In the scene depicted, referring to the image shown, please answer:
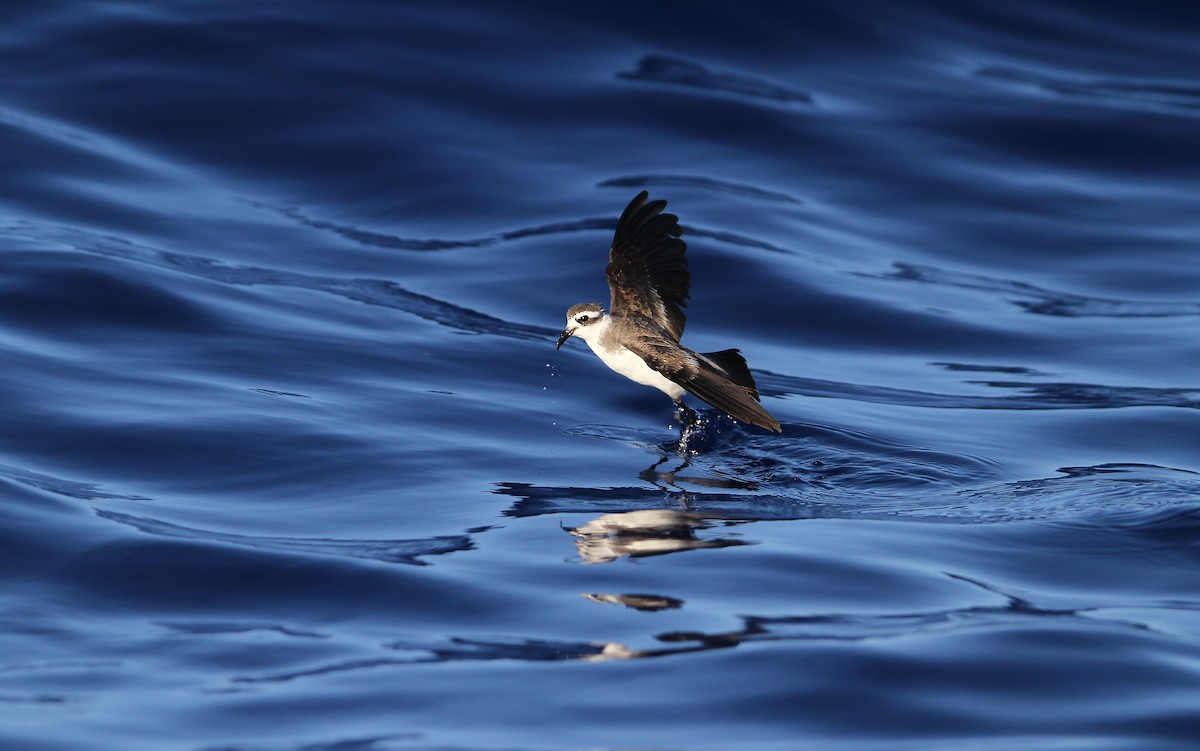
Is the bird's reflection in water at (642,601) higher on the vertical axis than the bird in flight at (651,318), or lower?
lower

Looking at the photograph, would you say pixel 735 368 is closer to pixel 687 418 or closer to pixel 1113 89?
pixel 687 418

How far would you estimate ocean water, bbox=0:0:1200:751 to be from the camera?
7.12 metres

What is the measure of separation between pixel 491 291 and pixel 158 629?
820cm

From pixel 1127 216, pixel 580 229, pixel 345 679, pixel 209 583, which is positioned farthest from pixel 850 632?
pixel 1127 216

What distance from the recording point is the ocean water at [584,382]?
7121 millimetres

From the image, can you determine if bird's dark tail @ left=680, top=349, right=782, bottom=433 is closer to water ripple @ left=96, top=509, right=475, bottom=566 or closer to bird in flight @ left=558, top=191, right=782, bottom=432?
bird in flight @ left=558, top=191, right=782, bottom=432

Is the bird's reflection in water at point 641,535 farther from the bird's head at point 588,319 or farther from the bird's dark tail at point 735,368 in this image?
the bird's head at point 588,319

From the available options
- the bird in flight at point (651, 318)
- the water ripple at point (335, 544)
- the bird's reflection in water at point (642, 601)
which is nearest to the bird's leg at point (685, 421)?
the bird in flight at point (651, 318)

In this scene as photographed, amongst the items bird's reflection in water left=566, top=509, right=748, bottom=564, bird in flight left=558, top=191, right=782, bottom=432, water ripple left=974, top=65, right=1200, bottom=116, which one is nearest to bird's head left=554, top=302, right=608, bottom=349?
bird in flight left=558, top=191, right=782, bottom=432

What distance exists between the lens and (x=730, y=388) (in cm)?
1015

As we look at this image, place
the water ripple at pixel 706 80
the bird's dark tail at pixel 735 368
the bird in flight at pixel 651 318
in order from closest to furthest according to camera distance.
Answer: the bird in flight at pixel 651 318 → the bird's dark tail at pixel 735 368 → the water ripple at pixel 706 80

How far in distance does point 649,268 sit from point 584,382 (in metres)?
2.37

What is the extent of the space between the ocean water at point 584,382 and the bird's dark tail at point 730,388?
0.63 metres

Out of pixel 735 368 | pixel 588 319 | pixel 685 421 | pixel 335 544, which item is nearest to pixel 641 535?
pixel 335 544
